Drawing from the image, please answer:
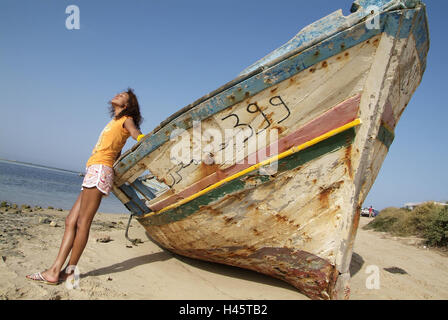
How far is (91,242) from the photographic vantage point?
4.14 metres

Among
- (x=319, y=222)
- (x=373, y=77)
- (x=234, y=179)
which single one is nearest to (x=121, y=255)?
(x=234, y=179)

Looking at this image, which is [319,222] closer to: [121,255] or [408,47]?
[408,47]

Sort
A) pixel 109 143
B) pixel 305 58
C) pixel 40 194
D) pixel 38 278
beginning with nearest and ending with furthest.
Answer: pixel 305 58
pixel 38 278
pixel 109 143
pixel 40 194

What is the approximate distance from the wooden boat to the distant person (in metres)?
0.28

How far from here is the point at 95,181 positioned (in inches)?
104

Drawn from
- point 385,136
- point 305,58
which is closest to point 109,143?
point 305,58

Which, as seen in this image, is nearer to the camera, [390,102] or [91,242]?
[390,102]

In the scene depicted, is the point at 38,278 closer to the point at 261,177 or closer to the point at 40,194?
the point at 261,177

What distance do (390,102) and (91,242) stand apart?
424 centimetres

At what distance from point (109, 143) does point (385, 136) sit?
9.31 feet

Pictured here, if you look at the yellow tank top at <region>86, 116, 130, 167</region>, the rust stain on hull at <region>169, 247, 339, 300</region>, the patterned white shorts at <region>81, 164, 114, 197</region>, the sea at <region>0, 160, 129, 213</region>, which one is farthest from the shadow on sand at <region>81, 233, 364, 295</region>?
the sea at <region>0, 160, 129, 213</region>

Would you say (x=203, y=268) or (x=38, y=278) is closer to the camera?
(x=38, y=278)

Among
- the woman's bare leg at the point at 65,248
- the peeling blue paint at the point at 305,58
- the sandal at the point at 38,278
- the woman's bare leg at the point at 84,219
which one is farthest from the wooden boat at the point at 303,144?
the sandal at the point at 38,278
